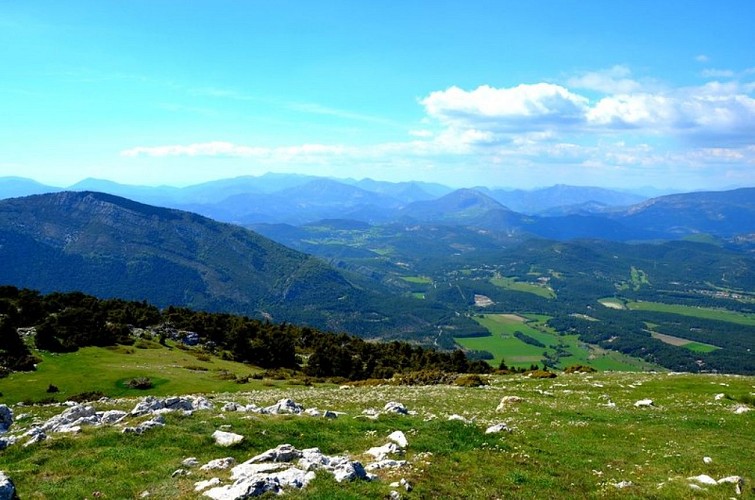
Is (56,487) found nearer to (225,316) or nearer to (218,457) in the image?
(218,457)

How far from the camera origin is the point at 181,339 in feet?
258

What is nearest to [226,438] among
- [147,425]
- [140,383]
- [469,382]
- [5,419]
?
[147,425]

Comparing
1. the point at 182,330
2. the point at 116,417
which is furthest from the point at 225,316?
the point at 116,417

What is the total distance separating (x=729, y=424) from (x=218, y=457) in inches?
1243

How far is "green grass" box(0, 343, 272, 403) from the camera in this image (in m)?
42.9

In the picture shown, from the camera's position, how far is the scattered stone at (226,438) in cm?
2084

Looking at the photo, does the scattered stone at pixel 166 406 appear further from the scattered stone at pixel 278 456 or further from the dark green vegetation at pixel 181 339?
the dark green vegetation at pixel 181 339

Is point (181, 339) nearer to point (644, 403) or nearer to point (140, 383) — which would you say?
point (140, 383)

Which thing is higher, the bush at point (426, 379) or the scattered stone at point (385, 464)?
the scattered stone at point (385, 464)

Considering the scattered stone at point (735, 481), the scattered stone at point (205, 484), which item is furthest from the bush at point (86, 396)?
the scattered stone at point (735, 481)

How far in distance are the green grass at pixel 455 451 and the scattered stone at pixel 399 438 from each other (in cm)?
46

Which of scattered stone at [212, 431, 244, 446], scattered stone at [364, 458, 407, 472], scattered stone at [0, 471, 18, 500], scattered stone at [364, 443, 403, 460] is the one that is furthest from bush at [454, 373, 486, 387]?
scattered stone at [0, 471, 18, 500]

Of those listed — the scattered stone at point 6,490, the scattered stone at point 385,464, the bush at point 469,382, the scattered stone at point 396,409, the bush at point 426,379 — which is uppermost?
the scattered stone at point 6,490

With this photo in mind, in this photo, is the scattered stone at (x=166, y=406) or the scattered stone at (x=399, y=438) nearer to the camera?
the scattered stone at (x=399, y=438)
